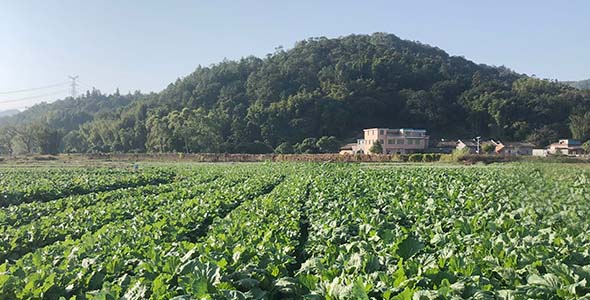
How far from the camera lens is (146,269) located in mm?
4809

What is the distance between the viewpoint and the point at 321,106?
8931 centimetres

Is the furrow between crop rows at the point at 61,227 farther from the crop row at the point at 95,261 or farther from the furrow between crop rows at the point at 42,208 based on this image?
the crop row at the point at 95,261

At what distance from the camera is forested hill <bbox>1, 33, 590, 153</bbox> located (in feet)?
266

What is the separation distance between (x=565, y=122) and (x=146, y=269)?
95120mm

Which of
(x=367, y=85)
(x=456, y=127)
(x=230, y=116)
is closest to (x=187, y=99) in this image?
(x=230, y=116)

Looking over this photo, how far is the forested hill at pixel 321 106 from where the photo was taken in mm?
80938

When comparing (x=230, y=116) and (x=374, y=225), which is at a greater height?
(x=230, y=116)

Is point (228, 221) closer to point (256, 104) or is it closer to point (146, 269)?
point (146, 269)

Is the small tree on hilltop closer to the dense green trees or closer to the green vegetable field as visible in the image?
the dense green trees

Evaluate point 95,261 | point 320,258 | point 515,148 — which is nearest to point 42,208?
point 95,261

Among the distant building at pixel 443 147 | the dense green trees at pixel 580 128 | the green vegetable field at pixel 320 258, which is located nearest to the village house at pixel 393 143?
the distant building at pixel 443 147

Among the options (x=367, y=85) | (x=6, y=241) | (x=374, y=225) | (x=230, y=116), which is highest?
(x=367, y=85)

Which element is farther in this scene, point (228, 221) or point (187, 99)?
point (187, 99)

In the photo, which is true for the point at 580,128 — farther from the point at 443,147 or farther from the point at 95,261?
the point at 95,261
